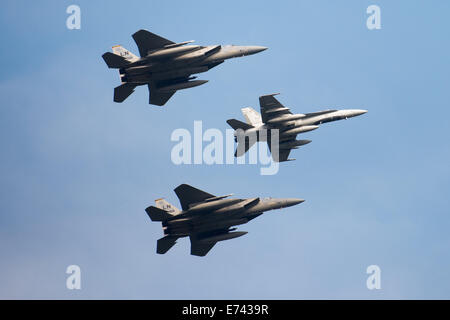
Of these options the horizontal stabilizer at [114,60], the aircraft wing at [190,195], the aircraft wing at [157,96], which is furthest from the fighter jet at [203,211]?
the horizontal stabilizer at [114,60]

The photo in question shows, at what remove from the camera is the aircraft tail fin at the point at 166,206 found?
71.0 metres

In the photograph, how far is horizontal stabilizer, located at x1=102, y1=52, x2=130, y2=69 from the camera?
2872 inches

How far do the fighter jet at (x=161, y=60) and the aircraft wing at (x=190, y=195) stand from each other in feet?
31.4

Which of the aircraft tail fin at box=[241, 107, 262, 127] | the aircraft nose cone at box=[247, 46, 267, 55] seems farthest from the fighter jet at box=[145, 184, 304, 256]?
the aircraft nose cone at box=[247, 46, 267, 55]

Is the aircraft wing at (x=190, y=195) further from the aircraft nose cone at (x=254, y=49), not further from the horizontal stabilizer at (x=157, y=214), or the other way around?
the aircraft nose cone at (x=254, y=49)

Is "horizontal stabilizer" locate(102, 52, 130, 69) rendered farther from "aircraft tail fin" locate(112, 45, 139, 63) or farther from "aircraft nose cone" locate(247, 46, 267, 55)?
"aircraft nose cone" locate(247, 46, 267, 55)

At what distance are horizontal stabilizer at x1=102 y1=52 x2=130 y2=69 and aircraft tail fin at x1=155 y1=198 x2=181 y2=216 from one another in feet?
37.9

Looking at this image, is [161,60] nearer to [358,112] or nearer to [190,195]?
[190,195]

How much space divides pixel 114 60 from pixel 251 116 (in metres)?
13.7
